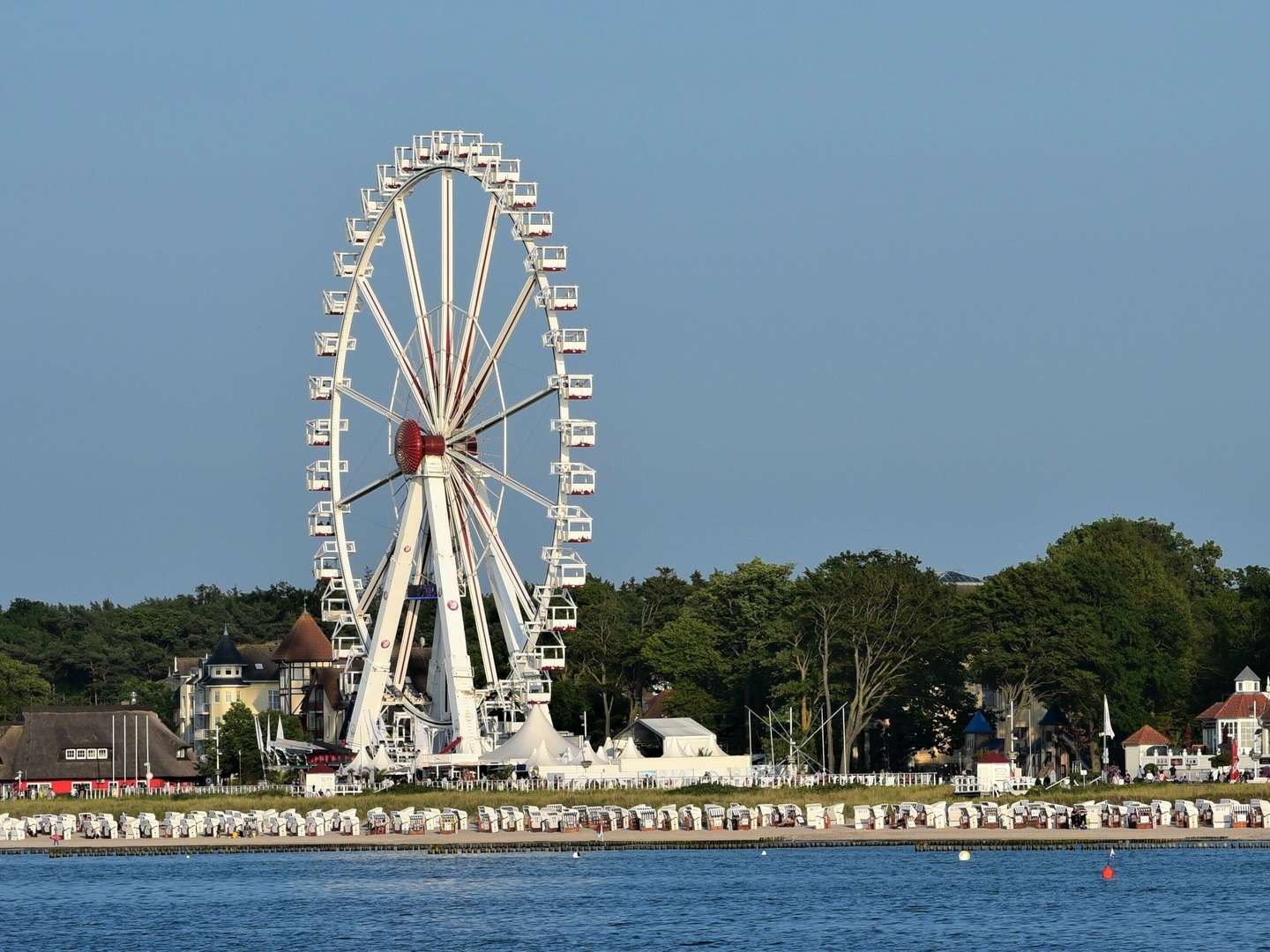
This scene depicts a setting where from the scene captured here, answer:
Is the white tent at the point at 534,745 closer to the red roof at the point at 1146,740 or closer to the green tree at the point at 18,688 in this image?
the red roof at the point at 1146,740

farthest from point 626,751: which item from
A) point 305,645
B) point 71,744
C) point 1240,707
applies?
point 305,645

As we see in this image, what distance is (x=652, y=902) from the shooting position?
225 ft

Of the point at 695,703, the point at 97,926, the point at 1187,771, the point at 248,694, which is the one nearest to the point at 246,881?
the point at 97,926

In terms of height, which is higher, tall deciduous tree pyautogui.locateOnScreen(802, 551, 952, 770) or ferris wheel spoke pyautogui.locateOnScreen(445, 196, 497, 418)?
ferris wheel spoke pyautogui.locateOnScreen(445, 196, 497, 418)

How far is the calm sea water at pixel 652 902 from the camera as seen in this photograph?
6062 cm

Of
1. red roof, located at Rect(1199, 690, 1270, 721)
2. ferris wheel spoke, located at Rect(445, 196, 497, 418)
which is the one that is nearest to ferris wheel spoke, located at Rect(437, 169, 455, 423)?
ferris wheel spoke, located at Rect(445, 196, 497, 418)

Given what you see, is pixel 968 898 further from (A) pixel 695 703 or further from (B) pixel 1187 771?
(A) pixel 695 703

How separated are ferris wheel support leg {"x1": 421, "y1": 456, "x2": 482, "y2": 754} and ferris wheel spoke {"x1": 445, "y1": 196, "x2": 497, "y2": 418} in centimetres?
290

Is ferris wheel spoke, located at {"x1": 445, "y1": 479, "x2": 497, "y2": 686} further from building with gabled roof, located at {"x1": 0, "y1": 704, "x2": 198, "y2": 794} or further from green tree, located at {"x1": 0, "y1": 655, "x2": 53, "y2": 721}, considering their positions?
green tree, located at {"x1": 0, "y1": 655, "x2": 53, "y2": 721}

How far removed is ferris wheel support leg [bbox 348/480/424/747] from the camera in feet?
341

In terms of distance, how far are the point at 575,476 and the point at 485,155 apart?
1347 cm

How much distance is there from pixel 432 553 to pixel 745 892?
1383 inches

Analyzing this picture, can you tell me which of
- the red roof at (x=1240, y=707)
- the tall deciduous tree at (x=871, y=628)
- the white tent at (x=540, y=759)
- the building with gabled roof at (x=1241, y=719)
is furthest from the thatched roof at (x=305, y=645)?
the red roof at (x=1240, y=707)

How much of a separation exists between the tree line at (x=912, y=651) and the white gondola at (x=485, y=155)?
2698cm
